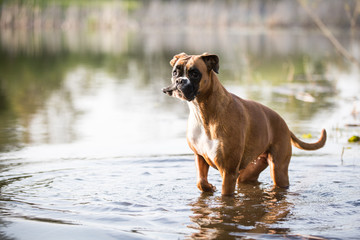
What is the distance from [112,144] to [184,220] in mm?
3951

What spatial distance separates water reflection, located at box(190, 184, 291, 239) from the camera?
5605 mm

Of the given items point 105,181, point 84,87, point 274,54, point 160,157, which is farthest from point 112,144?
point 274,54

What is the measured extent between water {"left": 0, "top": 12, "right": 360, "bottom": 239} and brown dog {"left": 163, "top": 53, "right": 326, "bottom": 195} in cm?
40

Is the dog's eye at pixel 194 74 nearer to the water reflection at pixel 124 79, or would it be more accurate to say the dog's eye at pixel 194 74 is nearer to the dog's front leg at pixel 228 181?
the dog's front leg at pixel 228 181

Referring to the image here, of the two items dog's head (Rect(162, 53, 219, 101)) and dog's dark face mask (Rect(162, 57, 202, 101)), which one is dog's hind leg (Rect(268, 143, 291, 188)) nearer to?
dog's head (Rect(162, 53, 219, 101))

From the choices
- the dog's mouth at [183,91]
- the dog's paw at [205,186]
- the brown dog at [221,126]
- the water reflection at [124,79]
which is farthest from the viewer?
the water reflection at [124,79]

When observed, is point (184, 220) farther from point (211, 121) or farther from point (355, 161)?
point (355, 161)

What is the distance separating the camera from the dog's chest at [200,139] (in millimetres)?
6203

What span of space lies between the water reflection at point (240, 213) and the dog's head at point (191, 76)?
1.19 meters

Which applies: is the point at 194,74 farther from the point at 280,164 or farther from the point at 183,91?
the point at 280,164

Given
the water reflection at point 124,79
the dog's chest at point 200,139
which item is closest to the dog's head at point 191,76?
the dog's chest at point 200,139

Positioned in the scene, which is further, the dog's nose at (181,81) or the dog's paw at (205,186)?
the dog's paw at (205,186)

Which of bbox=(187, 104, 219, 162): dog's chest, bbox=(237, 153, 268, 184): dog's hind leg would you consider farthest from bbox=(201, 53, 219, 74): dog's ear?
bbox=(237, 153, 268, 184): dog's hind leg

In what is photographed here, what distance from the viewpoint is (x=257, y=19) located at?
151ft
